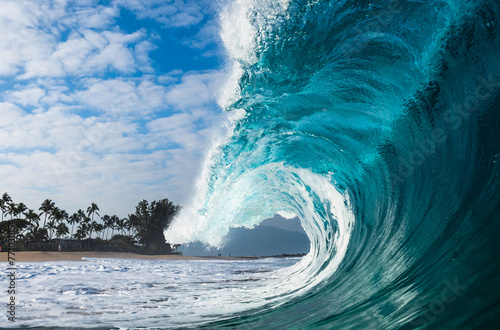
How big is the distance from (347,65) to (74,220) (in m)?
94.5

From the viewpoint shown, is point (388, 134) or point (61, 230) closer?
point (388, 134)

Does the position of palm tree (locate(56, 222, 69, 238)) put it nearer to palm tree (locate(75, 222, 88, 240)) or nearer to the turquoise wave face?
palm tree (locate(75, 222, 88, 240))

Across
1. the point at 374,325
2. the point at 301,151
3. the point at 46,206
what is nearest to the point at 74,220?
the point at 46,206

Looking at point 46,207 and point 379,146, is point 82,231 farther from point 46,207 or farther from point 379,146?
point 379,146

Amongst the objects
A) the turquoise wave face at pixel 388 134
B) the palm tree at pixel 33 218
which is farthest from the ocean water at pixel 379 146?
the palm tree at pixel 33 218

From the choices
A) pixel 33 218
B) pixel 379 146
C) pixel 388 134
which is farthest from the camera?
pixel 33 218

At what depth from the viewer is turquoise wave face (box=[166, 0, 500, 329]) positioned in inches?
132

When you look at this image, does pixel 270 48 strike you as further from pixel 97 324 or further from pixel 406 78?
pixel 97 324

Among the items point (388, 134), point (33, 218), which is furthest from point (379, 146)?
point (33, 218)

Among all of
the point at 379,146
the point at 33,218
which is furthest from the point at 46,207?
the point at 379,146

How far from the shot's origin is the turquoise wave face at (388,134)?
132 inches

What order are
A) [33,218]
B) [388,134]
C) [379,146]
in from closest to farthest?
[388,134] → [379,146] → [33,218]

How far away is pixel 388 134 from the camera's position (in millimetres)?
6660

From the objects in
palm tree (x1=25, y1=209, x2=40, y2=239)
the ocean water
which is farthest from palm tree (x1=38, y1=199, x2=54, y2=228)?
the ocean water
